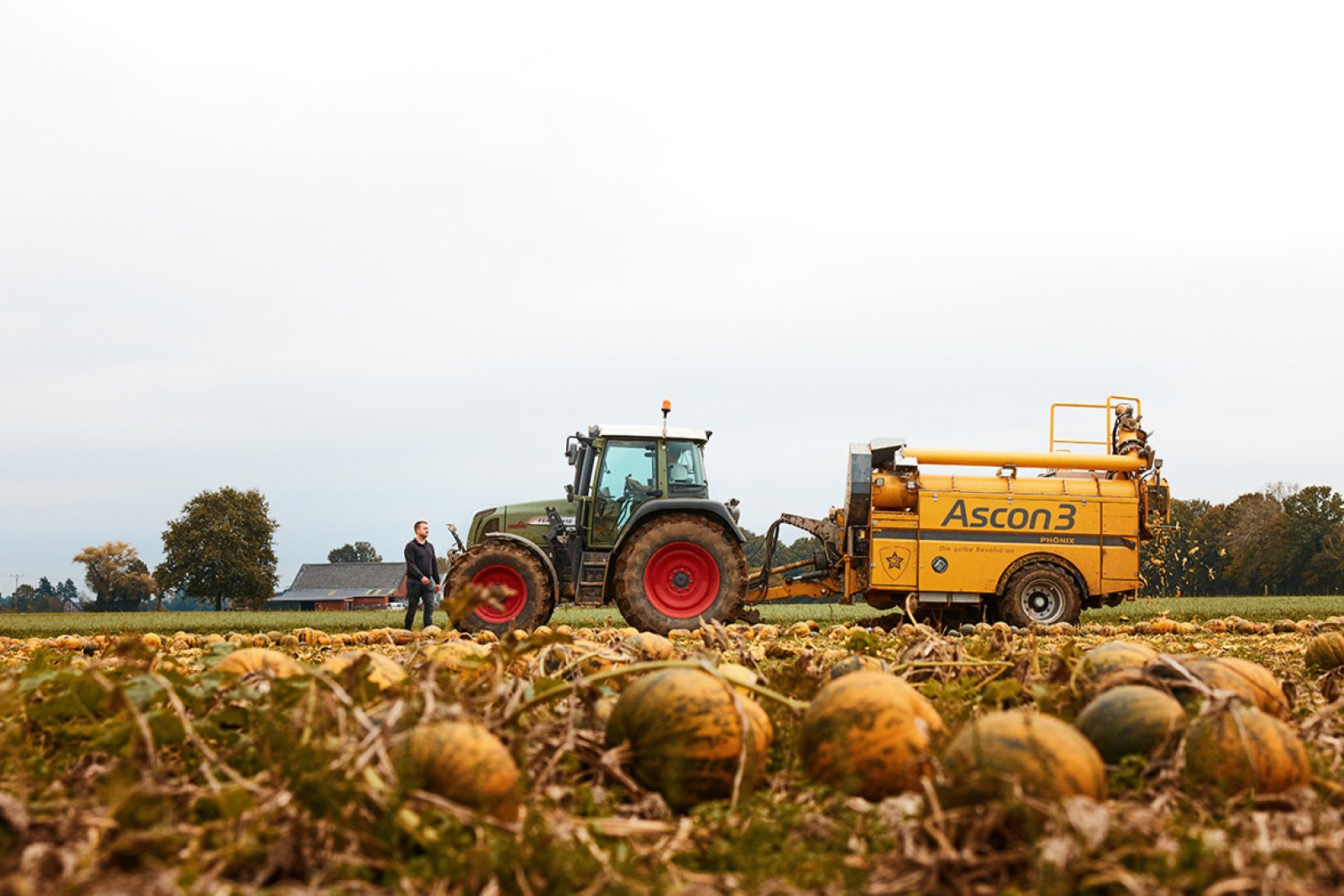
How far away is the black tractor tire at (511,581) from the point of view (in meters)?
13.6

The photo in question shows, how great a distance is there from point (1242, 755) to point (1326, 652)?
4.05m

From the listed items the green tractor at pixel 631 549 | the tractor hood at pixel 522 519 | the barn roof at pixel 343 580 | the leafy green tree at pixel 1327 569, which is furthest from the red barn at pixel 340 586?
the green tractor at pixel 631 549

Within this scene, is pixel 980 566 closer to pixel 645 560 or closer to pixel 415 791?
pixel 645 560

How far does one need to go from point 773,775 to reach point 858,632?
1536mm

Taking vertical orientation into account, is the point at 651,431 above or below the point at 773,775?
above

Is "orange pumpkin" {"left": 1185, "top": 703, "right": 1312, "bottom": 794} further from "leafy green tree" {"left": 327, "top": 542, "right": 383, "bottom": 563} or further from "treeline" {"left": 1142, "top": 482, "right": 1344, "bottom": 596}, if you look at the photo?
"leafy green tree" {"left": 327, "top": 542, "right": 383, "bottom": 563}

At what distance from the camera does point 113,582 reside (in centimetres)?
7919

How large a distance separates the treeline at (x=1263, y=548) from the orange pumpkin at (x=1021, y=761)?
52221mm

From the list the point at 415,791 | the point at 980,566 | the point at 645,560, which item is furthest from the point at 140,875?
the point at 980,566

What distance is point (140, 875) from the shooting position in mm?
2051

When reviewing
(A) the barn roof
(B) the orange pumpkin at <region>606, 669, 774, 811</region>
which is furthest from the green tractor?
(A) the barn roof

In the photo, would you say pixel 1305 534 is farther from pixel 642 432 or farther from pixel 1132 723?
pixel 1132 723

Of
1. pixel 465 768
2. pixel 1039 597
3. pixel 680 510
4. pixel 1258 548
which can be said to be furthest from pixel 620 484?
pixel 1258 548

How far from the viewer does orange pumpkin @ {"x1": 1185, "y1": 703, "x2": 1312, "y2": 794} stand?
2791mm
